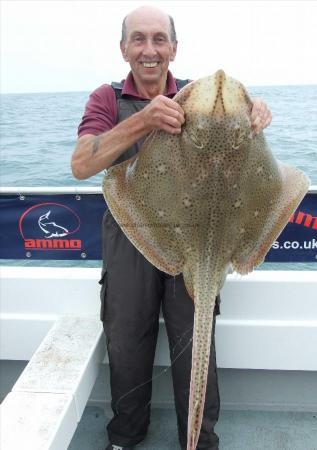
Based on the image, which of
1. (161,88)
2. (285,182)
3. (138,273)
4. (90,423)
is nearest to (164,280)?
(138,273)

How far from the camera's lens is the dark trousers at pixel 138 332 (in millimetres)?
2627

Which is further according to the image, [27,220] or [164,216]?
[27,220]

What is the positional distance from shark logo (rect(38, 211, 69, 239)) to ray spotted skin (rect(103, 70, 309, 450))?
1.50 m

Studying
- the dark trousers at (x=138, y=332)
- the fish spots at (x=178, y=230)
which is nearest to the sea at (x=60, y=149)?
the dark trousers at (x=138, y=332)

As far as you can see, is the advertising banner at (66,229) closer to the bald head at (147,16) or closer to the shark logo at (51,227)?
the shark logo at (51,227)

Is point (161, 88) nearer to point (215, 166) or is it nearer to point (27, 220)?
point (215, 166)

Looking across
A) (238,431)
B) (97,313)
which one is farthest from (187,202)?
(238,431)

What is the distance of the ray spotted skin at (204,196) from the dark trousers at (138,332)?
1.64 feet

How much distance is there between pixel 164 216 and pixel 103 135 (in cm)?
51

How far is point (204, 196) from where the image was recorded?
1949 millimetres

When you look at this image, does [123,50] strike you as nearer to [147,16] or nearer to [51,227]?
[147,16]

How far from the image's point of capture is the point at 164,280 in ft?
8.83

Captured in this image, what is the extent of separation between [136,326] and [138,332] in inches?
1.8

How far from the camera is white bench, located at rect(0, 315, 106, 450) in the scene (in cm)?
209
